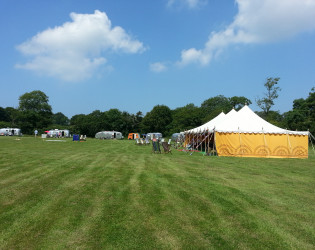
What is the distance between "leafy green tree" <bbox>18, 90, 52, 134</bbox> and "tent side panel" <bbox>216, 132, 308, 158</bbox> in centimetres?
6238

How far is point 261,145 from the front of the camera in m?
16.8

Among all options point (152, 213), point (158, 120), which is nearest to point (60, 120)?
point (158, 120)

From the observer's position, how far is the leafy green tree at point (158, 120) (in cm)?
6656

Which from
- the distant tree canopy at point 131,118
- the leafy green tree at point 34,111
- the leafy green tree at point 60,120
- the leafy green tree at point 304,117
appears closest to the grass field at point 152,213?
the leafy green tree at point 304,117

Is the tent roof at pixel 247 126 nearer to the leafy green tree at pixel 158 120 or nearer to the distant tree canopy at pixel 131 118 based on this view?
the distant tree canopy at pixel 131 118

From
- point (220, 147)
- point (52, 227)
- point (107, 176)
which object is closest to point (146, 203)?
point (52, 227)

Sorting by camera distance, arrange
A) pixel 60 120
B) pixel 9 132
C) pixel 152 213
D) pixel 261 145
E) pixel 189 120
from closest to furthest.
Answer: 1. pixel 152 213
2. pixel 261 145
3. pixel 9 132
4. pixel 189 120
5. pixel 60 120

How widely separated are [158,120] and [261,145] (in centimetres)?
5059

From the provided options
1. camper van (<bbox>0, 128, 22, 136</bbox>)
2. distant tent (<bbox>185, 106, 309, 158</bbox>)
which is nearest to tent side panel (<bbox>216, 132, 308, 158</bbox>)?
distant tent (<bbox>185, 106, 309, 158</bbox>)

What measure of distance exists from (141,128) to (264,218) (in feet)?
217

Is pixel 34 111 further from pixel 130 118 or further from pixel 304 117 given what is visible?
pixel 304 117

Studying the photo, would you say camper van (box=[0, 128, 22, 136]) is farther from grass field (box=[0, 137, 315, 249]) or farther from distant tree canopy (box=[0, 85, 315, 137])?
grass field (box=[0, 137, 315, 249])

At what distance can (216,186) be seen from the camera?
20.1ft

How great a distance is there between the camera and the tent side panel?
16734 millimetres
